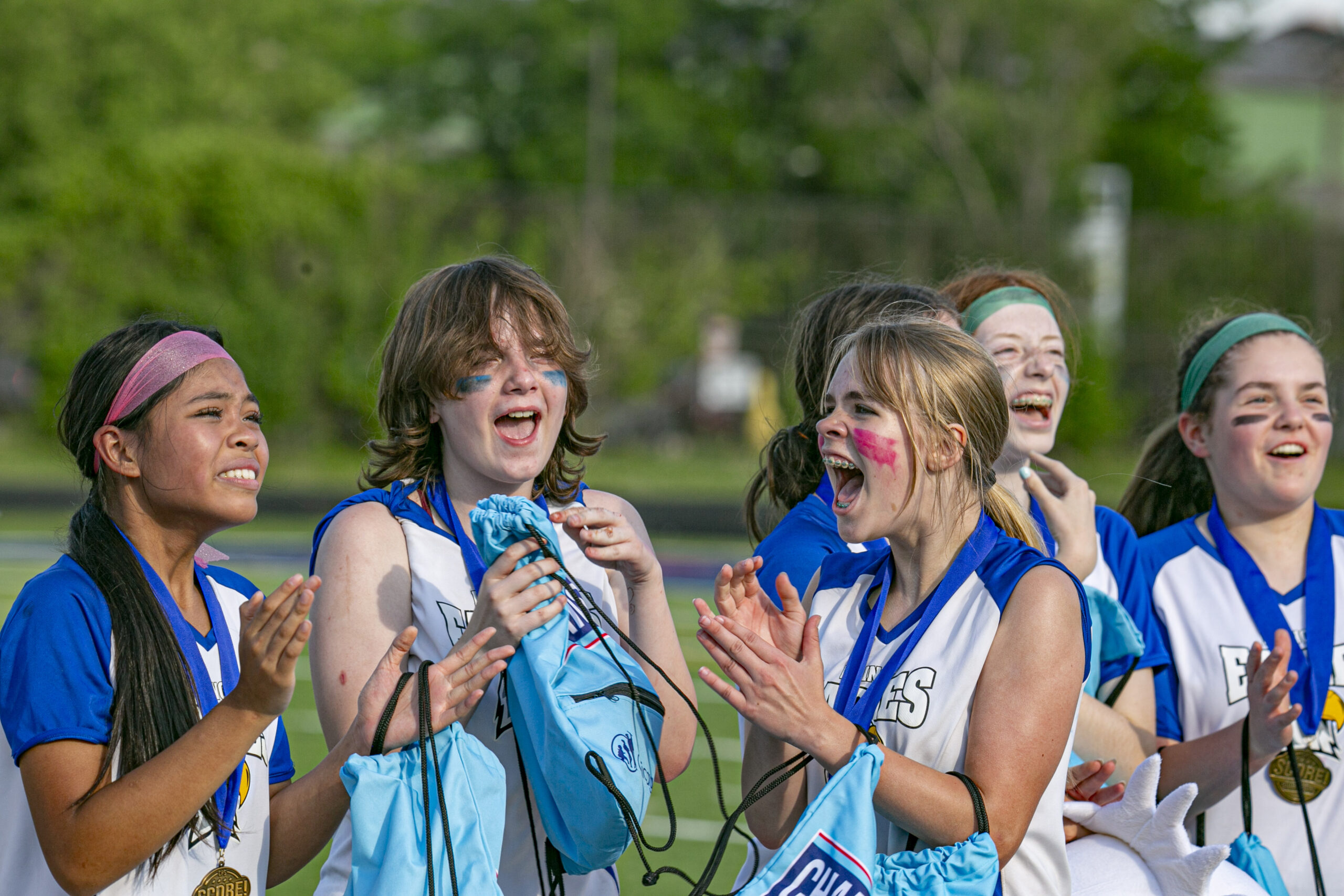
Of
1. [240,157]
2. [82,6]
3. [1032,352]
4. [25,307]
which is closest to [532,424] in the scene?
[1032,352]

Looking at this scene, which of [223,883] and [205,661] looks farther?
[205,661]

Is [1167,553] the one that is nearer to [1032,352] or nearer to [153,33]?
[1032,352]

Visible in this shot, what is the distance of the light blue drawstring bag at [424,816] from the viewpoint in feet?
7.39

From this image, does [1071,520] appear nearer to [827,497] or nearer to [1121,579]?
[1121,579]

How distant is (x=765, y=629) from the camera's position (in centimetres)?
241

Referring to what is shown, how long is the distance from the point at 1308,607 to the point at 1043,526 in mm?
702

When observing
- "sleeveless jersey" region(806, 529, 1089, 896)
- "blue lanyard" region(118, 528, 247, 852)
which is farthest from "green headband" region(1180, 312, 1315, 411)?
"blue lanyard" region(118, 528, 247, 852)

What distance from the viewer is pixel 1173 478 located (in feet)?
12.4

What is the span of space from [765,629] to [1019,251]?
26301 millimetres

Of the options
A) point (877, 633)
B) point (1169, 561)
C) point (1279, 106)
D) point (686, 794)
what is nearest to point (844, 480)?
point (877, 633)

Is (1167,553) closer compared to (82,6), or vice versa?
(1167,553)

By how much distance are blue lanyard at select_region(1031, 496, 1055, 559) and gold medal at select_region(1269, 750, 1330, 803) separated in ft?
2.40

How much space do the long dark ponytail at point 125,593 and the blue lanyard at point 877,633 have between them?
3.98ft

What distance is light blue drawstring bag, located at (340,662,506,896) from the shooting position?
7.39ft
